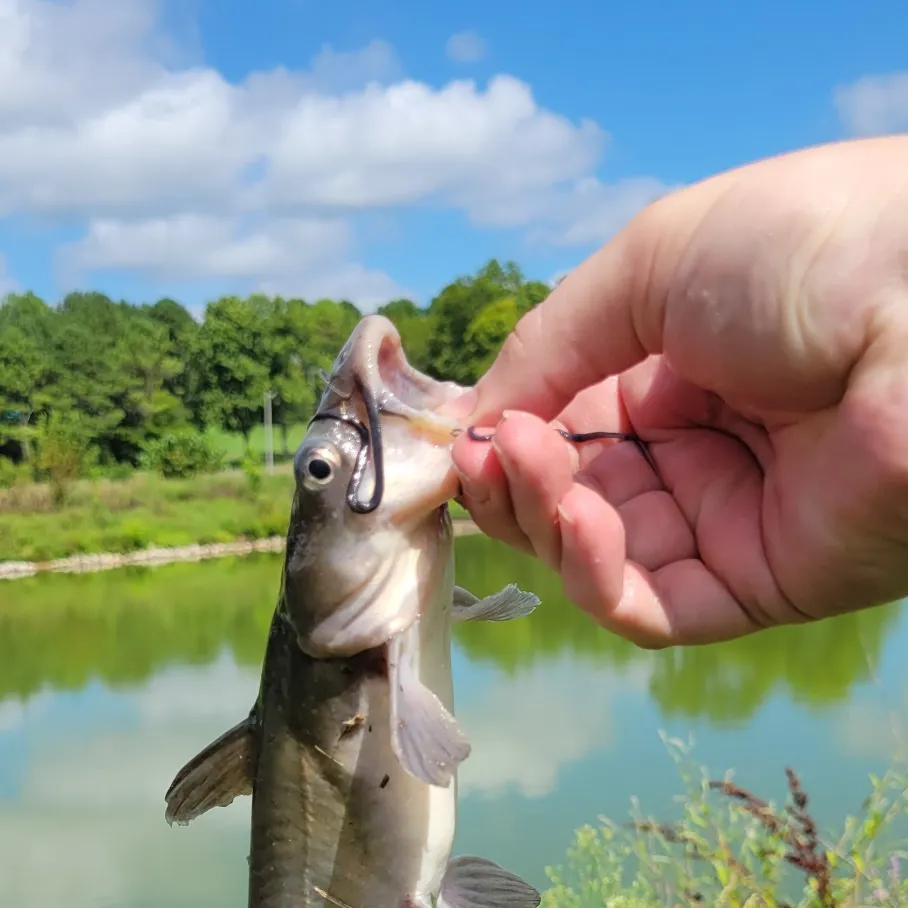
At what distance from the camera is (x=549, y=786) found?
328 inches

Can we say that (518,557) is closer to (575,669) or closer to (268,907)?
(575,669)

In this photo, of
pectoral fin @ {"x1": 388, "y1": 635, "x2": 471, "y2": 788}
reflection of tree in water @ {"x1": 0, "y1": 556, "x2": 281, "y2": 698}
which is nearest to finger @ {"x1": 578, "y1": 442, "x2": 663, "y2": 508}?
pectoral fin @ {"x1": 388, "y1": 635, "x2": 471, "y2": 788}

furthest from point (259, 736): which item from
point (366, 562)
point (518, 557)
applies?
point (518, 557)

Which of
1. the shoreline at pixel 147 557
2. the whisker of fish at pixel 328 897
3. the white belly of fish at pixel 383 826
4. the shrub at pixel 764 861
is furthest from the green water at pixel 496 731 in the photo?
the shoreline at pixel 147 557

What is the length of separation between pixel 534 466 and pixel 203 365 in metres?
41.6

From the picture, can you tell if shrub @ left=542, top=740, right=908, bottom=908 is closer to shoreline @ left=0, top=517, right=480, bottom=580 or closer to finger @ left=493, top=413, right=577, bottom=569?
finger @ left=493, top=413, right=577, bottom=569

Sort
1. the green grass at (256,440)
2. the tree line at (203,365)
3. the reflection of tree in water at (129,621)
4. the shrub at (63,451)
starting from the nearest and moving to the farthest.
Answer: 1. the reflection of tree in water at (129,621)
2. the shrub at (63,451)
3. the tree line at (203,365)
4. the green grass at (256,440)

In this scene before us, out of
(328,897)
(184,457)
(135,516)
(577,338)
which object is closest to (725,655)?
(328,897)

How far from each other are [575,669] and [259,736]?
10275 millimetres

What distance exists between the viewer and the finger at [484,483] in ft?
6.06

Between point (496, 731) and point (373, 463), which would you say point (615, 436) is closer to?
point (373, 463)

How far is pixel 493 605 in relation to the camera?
2441 millimetres

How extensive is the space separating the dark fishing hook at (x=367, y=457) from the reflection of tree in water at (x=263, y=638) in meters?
5.91

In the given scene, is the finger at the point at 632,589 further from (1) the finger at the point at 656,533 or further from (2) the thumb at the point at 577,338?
(2) the thumb at the point at 577,338
